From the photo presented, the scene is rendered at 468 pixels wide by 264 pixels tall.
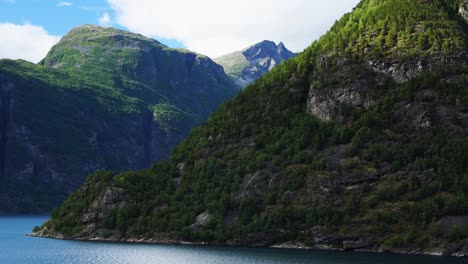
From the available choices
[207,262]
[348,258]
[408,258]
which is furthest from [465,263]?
[207,262]

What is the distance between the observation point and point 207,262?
634ft

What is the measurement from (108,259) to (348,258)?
7024cm

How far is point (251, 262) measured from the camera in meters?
191

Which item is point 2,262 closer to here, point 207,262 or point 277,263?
point 207,262

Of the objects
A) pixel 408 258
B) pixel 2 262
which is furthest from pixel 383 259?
pixel 2 262

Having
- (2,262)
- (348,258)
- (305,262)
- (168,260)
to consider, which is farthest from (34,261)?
(348,258)

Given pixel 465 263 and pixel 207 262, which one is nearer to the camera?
pixel 465 263

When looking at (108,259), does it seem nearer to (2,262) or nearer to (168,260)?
(168,260)

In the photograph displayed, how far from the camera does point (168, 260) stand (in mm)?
198000

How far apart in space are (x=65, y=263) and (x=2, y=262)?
796 inches

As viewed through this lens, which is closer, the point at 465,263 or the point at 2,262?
the point at 465,263

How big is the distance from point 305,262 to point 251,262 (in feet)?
49.9

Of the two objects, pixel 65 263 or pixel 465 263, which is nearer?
pixel 465 263

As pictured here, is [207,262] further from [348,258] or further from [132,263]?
[348,258]
